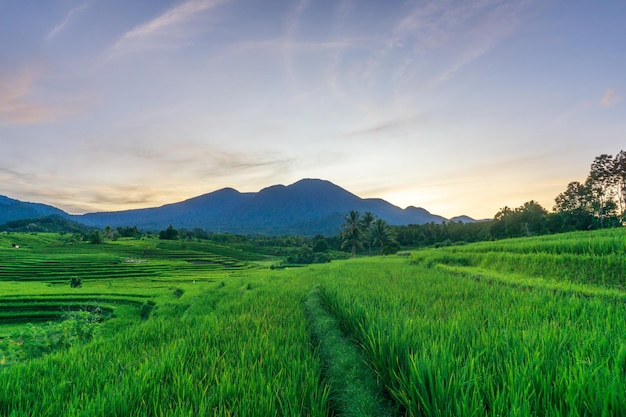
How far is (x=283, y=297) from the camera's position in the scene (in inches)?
353

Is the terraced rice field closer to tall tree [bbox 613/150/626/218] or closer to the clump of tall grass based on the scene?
the clump of tall grass

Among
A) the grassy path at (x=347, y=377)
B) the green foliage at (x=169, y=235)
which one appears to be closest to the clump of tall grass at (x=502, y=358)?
the grassy path at (x=347, y=377)

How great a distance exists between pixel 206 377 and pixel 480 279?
29.8ft

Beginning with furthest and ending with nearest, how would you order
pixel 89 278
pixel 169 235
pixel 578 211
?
pixel 169 235, pixel 578 211, pixel 89 278

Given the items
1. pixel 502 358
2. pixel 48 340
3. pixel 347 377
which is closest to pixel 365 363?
pixel 347 377

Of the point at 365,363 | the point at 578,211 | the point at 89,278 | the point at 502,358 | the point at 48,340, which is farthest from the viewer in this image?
the point at 578,211

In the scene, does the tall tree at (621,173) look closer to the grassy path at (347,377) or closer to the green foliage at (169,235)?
the grassy path at (347,377)

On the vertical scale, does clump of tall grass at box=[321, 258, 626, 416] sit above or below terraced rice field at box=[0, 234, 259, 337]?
above

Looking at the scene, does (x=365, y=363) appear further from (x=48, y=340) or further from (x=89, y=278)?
(x=89, y=278)

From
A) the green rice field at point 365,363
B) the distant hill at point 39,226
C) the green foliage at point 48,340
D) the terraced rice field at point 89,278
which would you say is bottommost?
the terraced rice field at point 89,278

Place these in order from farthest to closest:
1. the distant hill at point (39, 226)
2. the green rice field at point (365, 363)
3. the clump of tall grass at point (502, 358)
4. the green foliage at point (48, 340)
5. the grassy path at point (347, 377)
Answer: the distant hill at point (39, 226) < the green foliage at point (48, 340) < the grassy path at point (347, 377) < the green rice field at point (365, 363) < the clump of tall grass at point (502, 358)

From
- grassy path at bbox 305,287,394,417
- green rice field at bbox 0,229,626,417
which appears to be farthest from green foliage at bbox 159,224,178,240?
grassy path at bbox 305,287,394,417

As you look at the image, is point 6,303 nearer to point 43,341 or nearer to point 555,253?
point 43,341

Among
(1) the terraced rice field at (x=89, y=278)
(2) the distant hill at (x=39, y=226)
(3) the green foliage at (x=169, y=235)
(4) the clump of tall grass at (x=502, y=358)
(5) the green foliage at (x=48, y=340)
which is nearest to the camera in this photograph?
(4) the clump of tall grass at (x=502, y=358)
